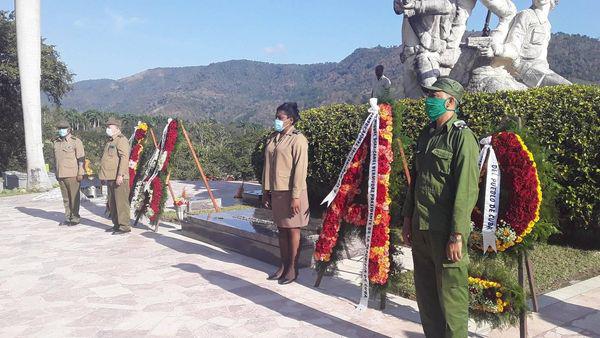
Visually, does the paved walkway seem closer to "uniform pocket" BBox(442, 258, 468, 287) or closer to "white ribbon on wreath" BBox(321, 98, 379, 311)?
"white ribbon on wreath" BBox(321, 98, 379, 311)

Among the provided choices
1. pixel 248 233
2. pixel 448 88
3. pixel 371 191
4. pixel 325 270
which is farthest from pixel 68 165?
pixel 448 88

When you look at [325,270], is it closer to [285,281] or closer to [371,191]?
[285,281]

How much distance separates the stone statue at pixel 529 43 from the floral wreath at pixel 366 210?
5.25 m

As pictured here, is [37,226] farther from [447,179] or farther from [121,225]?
[447,179]

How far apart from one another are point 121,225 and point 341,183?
454 centimetres

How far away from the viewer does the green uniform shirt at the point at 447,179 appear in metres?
2.63

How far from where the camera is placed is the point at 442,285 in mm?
2766

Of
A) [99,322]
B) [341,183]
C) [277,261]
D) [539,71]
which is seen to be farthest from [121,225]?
[539,71]

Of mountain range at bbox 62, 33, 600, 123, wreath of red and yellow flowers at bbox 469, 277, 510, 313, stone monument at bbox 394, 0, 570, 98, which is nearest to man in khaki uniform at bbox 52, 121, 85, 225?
stone monument at bbox 394, 0, 570, 98

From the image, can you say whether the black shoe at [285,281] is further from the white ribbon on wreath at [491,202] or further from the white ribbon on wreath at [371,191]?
the white ribbon on wreath at [491,202]

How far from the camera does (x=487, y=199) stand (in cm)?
301

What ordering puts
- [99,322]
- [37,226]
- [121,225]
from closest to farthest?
1. [99,322]
2. [121,225]
3. [37,226]

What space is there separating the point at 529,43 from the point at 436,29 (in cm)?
168

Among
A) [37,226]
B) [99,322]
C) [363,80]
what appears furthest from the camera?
[363,80]
